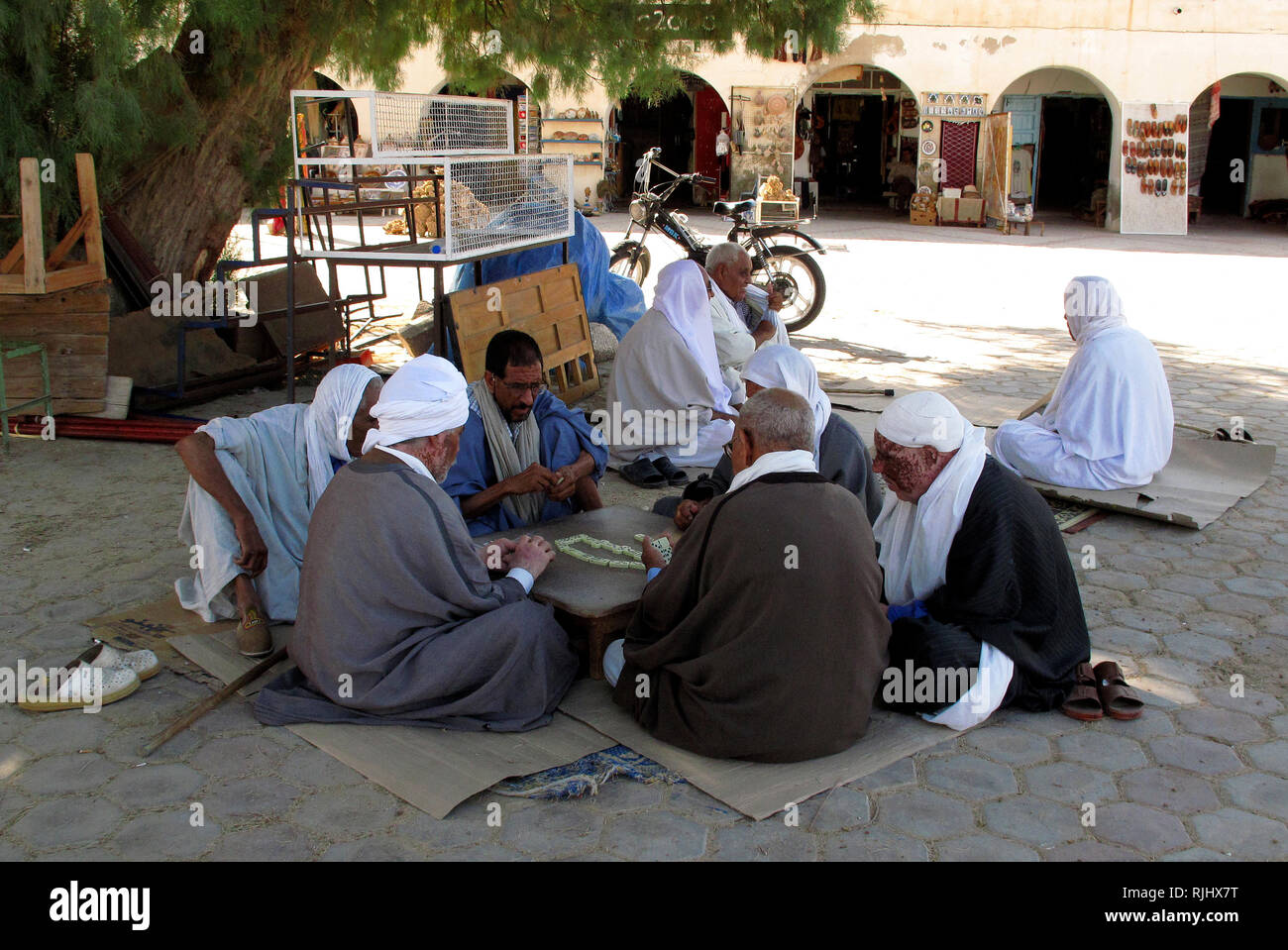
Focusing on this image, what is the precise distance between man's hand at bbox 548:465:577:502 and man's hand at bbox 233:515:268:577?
100cm

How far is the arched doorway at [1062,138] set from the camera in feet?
66.6

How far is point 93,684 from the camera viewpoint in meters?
3.39

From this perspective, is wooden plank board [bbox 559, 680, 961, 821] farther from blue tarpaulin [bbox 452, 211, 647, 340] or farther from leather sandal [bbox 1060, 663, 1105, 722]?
blue tarpaulin [bbox 452, 211, 647, 340]

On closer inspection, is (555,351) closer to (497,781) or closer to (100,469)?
(100,469)

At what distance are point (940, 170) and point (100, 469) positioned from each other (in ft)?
55.6

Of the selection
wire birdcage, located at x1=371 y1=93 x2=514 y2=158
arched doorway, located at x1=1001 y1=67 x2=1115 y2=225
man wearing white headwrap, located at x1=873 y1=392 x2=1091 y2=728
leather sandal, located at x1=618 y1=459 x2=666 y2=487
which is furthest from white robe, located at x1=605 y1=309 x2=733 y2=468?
arched doorway, located at x1=1001 y1=67 x2=1115 y2=225

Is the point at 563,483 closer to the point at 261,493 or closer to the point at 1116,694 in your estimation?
the point at 261,493

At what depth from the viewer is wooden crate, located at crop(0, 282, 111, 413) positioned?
6316 millimetres

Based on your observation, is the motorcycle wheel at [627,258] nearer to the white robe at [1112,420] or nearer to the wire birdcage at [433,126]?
the wire birdcage at [433,126]

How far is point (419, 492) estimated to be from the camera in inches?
119

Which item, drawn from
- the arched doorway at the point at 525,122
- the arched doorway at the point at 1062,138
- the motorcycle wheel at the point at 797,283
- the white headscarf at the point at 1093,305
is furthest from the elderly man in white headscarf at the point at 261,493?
the arched doorway at the point at 1062,138

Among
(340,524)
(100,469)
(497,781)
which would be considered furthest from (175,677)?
(100,469)

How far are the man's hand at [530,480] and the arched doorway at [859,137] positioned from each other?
18160 mm

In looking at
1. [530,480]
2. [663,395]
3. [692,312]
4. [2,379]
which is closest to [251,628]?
[530,480]
